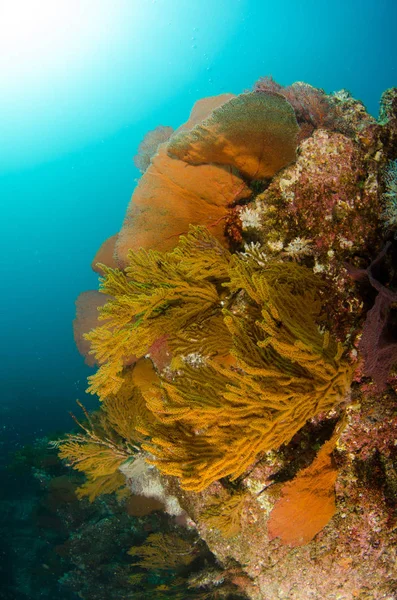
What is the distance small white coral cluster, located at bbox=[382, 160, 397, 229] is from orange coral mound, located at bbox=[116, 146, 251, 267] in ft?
4.51

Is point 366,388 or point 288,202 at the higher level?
point 288,202

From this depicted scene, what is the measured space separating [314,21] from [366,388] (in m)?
143

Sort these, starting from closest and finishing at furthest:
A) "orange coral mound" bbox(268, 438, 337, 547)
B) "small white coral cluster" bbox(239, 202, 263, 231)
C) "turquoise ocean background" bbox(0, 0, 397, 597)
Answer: "orange coral mound" bbox(268, 438, 337, 547)
"small white coral cluster" bbox(239, 202, 263, 231)
"turquoise ocean background" bbox(0, 0, 397, 597)

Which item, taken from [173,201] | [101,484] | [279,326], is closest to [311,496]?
[279,326]

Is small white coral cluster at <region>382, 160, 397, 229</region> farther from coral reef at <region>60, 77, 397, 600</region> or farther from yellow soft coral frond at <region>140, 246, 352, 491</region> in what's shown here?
yellow soft coral frond at <region>140, 246, 352, 491</region>

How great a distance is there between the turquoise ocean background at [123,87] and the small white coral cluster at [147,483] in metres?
75.8

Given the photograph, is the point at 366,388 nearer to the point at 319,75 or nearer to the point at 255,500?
the point at 255,500

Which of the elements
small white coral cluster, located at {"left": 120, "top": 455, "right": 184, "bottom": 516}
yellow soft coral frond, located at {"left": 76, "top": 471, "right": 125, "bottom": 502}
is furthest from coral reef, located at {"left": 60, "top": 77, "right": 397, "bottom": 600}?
yellow soft coral frond, located at {"left": 76, "top": 471, "right": 125, "bottom": 502}

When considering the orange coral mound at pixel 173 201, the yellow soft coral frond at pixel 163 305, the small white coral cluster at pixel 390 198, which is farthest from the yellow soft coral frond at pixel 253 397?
the orange coral mound at pixel 173 201

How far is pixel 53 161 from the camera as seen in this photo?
116m

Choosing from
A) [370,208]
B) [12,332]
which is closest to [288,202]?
[370,208]

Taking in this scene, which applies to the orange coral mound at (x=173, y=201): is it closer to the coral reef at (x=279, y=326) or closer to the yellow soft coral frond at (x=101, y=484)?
the coral reef at (x=279, y=326)

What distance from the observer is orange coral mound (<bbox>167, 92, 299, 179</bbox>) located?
2.87m

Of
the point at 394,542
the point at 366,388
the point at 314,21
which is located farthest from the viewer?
the point at 314,21
